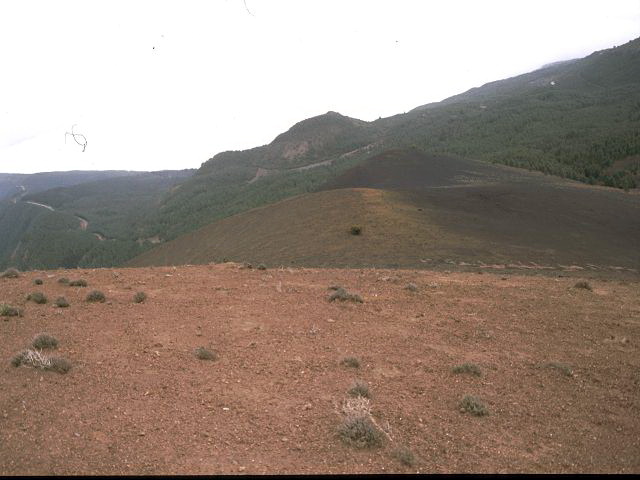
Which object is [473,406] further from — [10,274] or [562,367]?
[10,274]

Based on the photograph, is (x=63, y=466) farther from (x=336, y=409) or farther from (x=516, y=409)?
(x=516, y=409)

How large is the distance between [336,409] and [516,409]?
2984mm

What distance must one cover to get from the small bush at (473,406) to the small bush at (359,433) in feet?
5.93

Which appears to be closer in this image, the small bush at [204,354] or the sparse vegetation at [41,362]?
the sparse vegetation at [41,362]

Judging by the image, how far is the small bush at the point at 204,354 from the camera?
888 cm

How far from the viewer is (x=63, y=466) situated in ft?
16.7

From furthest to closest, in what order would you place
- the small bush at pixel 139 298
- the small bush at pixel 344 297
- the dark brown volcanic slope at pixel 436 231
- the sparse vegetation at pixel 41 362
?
the dark brown volcanic slope at pixel 436 231 < the small bush at pixel 344 297 < the small bush at pixel 139 298 < the sparse vegetation at pixel 41 362

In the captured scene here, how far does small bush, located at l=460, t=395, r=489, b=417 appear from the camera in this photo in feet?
22.9

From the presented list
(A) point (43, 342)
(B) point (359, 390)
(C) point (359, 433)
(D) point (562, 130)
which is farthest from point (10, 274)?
(D) point (562, 130)

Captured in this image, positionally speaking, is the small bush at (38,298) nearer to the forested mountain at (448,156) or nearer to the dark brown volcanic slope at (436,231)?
the dark brown volcanic slope at (436,231)

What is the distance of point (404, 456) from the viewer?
552 cm

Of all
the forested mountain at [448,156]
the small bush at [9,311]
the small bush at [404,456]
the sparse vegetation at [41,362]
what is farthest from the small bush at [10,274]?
the forested mountain at [448,156]

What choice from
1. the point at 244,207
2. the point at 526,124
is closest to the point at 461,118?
the point at 526,124

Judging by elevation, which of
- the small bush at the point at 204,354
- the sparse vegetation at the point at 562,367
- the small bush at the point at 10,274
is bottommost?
the sparse vegetation at the point at 562,367
